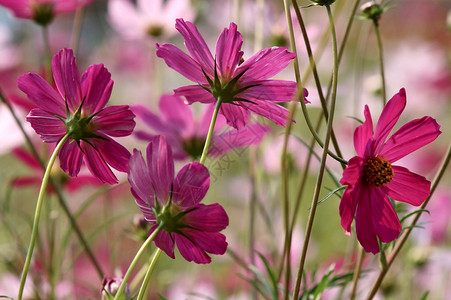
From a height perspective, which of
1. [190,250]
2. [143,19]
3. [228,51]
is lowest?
[190,250]

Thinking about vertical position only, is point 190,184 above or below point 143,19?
below

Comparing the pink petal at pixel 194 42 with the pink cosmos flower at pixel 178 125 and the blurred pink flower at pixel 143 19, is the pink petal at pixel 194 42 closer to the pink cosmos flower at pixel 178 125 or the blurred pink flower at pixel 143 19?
the pink cosmos flower at pixel 178 125

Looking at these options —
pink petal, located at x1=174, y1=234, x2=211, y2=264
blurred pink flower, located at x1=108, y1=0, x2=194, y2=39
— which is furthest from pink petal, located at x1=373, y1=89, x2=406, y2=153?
blurred pink flower, located at x1=108, y1=0, x2=194, y2=39

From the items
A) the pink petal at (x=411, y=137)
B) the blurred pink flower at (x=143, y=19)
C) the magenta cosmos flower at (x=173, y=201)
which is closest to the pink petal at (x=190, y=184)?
the magenta cosmos flower at (x=173, y=201)

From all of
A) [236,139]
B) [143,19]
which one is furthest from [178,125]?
[143,19]

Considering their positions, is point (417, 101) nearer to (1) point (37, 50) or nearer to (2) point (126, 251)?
(2) point (126, 251)

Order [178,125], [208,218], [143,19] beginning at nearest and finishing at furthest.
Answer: [208,218], [178,125], [143,19]

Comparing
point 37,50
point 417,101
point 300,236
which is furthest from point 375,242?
point 37,50

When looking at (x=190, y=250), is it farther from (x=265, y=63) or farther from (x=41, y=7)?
(x=41, y=7)
